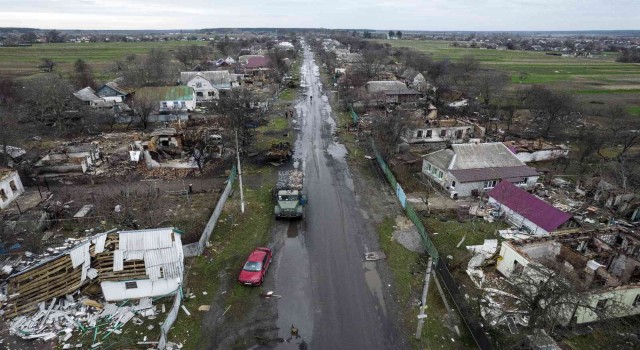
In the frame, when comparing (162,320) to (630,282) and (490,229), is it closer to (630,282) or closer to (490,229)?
(490,229)

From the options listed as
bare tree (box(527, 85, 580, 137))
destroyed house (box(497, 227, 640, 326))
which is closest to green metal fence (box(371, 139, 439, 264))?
destroyed house (box(497, 227, 640, 326))

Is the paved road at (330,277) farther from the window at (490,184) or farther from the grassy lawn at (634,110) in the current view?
the grassy lawn at (634,110)

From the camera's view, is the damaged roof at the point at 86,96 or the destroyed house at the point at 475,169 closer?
the destroyed house at the point at 475,169

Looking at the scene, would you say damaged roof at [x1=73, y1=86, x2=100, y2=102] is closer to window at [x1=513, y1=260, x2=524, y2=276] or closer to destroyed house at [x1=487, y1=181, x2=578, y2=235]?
destroyed house at [x1=487, y1=181, x2=578, y2=235]

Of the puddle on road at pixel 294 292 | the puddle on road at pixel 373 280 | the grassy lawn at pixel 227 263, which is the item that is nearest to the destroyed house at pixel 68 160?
the grassy lawn at pixel 227 263

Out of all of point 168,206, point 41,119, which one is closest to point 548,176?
point 168,206

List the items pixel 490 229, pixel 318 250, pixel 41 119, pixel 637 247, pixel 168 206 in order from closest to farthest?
pixel 637 247 → pixel 318 250 → pixel 490 229 → pixel 168 206 → pixel 41 119

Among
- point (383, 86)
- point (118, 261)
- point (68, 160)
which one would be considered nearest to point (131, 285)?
point (118, 261)
